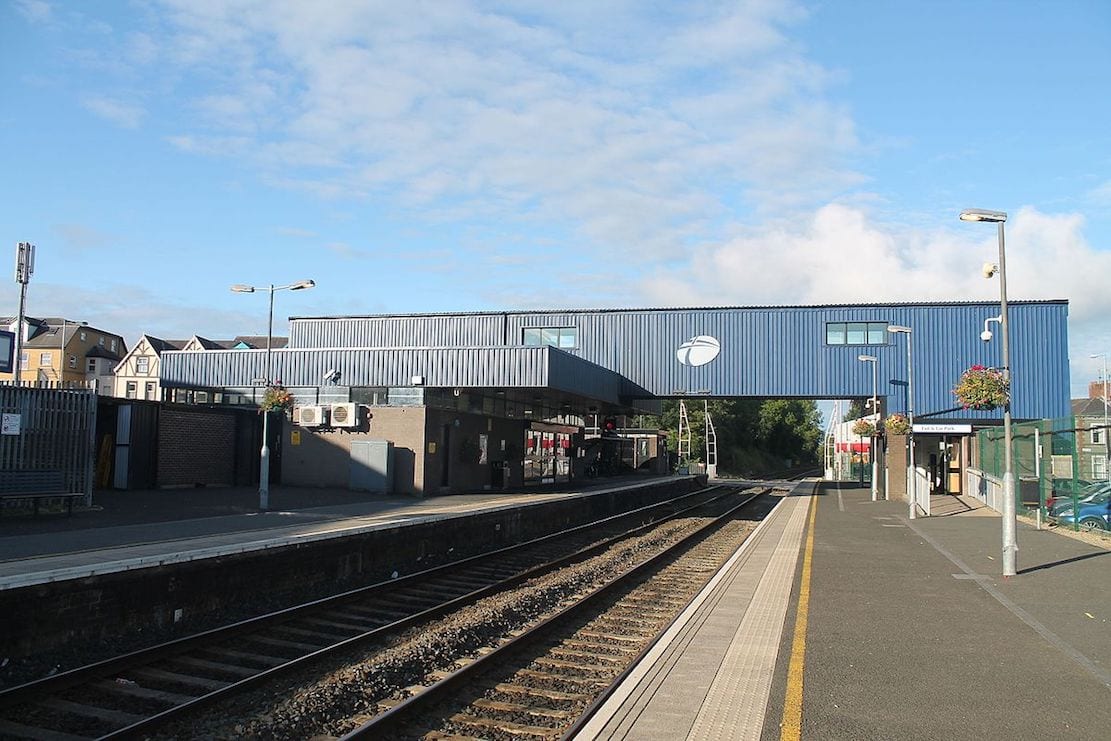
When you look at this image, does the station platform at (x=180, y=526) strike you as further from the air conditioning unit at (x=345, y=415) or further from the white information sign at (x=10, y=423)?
the air conditioning unit at (x=345, y=415)

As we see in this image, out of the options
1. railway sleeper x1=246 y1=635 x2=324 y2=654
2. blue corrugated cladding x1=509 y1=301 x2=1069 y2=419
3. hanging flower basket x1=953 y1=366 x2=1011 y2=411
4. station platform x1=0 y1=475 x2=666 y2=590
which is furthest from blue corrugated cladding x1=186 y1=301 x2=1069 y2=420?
railway sleeper x1=246 y1=635 x2=324 y2=654

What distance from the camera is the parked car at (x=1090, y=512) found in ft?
65.3

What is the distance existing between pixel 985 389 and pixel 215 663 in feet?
42.3

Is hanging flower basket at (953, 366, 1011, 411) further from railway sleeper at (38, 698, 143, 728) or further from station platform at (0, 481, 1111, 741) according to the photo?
railway sleeper at (38, 698, 143, 728)

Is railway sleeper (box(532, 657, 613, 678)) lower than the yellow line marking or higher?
lower

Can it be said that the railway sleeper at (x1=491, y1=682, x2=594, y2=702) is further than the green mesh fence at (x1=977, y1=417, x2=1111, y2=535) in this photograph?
No

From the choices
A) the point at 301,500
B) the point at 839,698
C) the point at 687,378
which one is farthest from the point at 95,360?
the point at 839,698

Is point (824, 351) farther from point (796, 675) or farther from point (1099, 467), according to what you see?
point (796, 675)

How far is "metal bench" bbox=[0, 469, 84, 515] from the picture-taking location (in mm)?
16562

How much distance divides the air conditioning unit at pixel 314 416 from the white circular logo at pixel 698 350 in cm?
1924

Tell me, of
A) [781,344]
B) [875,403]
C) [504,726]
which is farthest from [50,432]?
[875,403]

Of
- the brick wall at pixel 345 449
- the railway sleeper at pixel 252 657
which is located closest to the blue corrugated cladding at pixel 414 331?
the brick wall at pixel 345 449

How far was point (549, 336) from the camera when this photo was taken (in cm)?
4400

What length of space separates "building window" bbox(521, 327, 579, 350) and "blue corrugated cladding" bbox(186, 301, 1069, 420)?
0.27m
